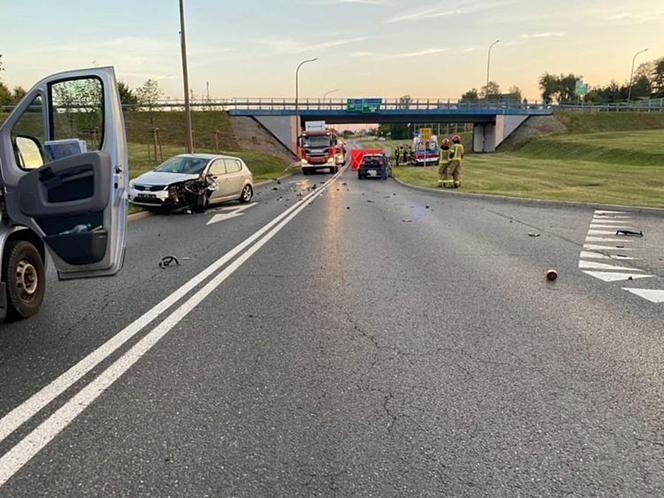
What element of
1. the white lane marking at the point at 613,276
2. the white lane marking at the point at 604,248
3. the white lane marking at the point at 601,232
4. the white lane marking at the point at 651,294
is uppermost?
the white lane marking at the point at 651,294

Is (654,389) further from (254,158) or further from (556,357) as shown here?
(254,158)

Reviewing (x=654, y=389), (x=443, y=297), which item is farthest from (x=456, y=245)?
(x=654, y=389)

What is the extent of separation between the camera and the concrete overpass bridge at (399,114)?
59.9 m

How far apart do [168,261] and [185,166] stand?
26.4 feet

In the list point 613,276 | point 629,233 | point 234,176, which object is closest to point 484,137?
point 234,176

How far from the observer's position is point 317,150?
123 ft

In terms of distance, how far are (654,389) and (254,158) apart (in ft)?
135

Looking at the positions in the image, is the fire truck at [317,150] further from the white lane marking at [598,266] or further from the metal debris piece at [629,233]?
the white lane marking at [598,266]

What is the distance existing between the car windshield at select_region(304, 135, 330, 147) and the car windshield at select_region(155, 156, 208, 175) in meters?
23.0

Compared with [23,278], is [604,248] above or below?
below

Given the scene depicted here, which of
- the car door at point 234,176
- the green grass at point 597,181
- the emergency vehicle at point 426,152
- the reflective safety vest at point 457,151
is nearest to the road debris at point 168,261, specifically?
the car door at point 234,176

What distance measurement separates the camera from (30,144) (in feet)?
15.9

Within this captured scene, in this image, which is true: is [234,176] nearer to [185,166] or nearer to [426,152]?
[185,166]

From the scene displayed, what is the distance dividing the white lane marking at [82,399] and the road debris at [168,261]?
162 cm
